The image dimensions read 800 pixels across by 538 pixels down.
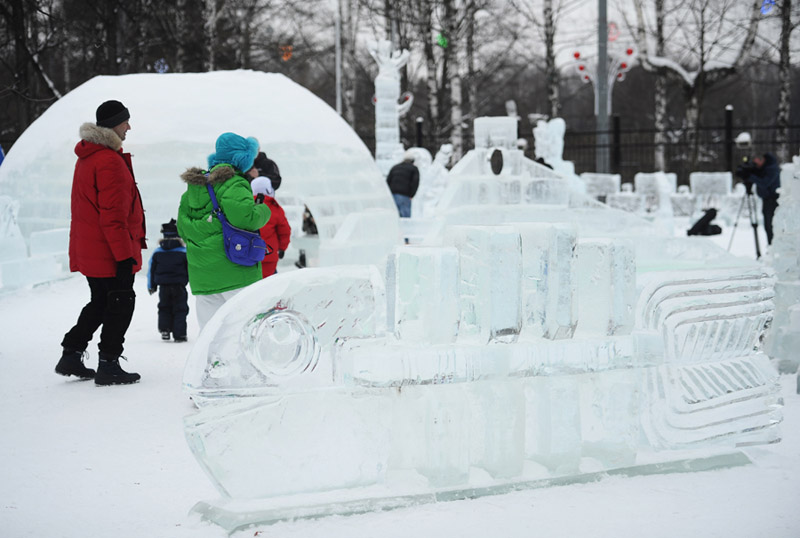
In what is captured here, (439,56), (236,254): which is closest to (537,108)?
(439,56)

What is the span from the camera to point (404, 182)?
11047mm

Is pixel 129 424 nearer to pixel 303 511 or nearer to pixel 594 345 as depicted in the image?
pixel 303 511

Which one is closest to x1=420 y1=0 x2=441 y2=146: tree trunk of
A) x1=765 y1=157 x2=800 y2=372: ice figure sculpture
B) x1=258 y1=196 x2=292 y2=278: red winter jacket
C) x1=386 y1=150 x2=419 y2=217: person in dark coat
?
x1=386 y1=150 x2=419 y2=217: person in dark coat

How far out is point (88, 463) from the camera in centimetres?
334

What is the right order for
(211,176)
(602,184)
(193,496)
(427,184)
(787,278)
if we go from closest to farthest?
(193,496) → (211,176) → (787,278) → (427,184) → (602,184)

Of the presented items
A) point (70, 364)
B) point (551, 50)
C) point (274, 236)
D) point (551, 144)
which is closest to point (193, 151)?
point (274, 236)

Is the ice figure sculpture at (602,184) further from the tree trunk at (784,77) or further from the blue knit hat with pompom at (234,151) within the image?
the blue knit hat with pompom at (234,151)

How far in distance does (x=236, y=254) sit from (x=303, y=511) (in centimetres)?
182

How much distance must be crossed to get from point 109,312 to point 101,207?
0.58 m

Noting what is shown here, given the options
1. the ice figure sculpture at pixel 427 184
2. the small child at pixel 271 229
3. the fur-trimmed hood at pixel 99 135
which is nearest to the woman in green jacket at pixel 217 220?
the fur-trimmed hood at pixel 99 135

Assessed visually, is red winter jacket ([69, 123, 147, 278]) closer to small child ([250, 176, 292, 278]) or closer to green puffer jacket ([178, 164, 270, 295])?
green puffer jacket ([178, 164, 270, 295])

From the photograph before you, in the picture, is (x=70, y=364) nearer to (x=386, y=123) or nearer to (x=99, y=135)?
(x=99, y=135)

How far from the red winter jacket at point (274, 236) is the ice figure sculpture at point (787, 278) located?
3.00m

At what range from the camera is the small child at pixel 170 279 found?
575 centimetres
